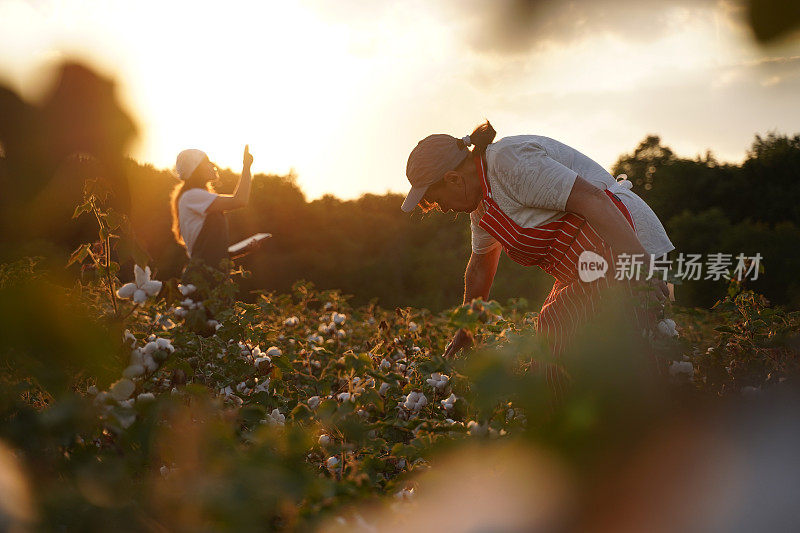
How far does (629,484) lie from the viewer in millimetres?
1044

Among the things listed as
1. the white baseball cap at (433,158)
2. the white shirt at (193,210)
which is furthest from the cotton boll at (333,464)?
the white shirt at (193,210)

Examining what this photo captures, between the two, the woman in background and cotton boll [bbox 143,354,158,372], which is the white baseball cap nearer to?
cotton boll [bbox 143,354,158,372]

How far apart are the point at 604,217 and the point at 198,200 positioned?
10.1 feet

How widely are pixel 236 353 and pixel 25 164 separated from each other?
5.32m

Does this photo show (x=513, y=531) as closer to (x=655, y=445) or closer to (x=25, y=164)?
(x=655, y=445)

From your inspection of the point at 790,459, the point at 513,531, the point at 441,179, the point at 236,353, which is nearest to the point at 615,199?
the point at 441,179

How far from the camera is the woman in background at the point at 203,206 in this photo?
427cm

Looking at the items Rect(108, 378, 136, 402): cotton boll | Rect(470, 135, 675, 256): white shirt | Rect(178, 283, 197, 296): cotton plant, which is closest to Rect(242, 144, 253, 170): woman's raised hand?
Rect(178, 283, 197, 296): cotton plant

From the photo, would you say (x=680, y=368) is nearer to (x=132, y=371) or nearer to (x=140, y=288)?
(x=132, y=371)

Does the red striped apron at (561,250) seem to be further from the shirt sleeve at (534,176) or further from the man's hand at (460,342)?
the man's hand at (460,342)

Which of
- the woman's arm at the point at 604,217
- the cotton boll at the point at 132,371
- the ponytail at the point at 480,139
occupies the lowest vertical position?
the cotton boll at the point at 132,371

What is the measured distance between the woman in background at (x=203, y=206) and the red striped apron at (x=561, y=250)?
2.40 m

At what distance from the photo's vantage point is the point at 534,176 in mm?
2086

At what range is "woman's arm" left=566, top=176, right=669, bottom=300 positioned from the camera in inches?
78.6
